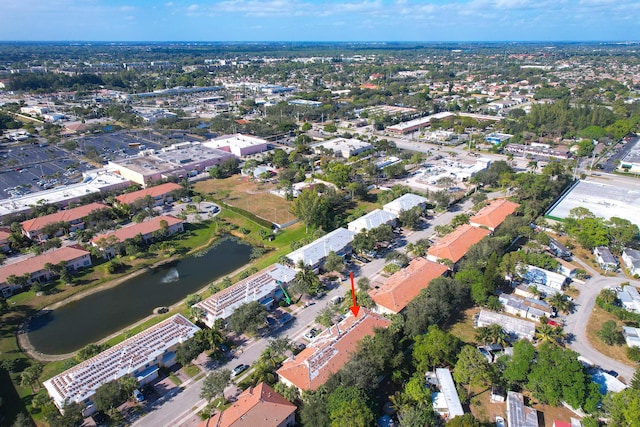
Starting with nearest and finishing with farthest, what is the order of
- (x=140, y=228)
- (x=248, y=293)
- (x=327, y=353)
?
(x=327, y=353), (x=248, y=293), (x=140, y=228)

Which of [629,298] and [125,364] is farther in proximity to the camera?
[629,298]

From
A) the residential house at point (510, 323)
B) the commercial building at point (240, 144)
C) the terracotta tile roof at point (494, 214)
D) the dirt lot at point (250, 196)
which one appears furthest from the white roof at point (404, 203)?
the commercial building at point (240, 144)

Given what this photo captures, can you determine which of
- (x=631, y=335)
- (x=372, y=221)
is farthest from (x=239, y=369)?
(x=631, y=335)

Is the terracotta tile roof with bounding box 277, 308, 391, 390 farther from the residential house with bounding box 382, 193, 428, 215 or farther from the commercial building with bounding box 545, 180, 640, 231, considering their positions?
the commercial building with bounding box 545, 180, 640, 231

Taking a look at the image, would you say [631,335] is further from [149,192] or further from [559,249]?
[149,192]

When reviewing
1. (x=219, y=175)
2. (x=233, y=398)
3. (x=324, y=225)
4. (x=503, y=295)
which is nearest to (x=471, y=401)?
(x=503, y=295)

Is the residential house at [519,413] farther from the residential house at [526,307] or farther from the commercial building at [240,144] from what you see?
the commercial building at [240,144]

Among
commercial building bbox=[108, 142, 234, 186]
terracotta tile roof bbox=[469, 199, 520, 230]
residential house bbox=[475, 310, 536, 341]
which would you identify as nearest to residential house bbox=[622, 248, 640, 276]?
terracotta tile roof bbox=[469, 199, 520, 230]
